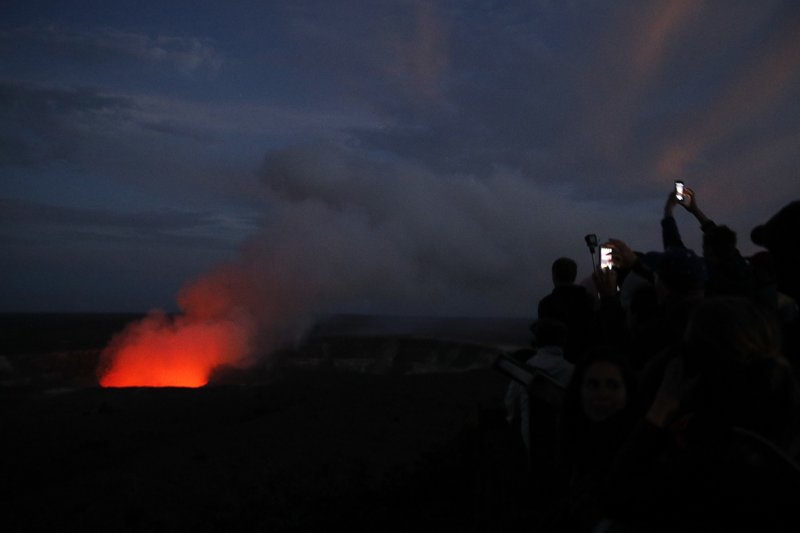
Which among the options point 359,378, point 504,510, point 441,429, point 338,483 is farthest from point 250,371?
point 504,510

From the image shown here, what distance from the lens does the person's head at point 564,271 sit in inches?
223

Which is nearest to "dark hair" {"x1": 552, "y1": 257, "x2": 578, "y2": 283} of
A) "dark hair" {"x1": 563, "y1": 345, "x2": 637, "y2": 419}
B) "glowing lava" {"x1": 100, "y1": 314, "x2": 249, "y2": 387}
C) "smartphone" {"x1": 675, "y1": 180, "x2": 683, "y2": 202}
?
"smartphone" {"x1": 675, "y1": 180, "x2": 683, "y2": 202}

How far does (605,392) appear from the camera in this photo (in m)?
3.02

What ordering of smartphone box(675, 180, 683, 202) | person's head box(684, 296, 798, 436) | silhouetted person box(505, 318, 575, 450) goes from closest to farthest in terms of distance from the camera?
person's head box(684, 296, 798, 436) → silhouetted person box(505, 318, 575, 450) → smartphone box(675, 180, 683, 202)

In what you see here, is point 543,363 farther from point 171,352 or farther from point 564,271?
point 171,352

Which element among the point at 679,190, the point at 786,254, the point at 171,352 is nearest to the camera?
the point at 786,254

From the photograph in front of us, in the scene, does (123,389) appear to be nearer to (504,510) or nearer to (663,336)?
(504,510)

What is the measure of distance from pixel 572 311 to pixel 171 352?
111 ft

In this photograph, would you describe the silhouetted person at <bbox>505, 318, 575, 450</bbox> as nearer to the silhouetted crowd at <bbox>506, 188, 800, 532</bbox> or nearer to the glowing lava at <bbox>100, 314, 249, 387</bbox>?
the silhouetted crowd at <bbox>506, 188, 800, 532</bbox>

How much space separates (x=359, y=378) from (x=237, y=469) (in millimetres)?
14037

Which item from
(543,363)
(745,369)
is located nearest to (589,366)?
(745,369)

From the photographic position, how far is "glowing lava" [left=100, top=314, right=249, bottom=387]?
111 ft

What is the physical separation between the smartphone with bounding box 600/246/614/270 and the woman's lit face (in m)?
2.00

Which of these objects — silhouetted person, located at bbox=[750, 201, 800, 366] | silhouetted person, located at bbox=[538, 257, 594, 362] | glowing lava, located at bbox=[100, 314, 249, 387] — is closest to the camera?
silhouetted person, located at bbox=[750, 201, 800, 366]
